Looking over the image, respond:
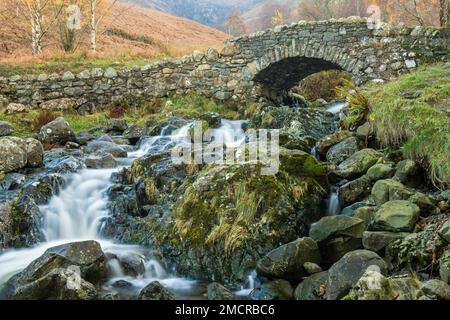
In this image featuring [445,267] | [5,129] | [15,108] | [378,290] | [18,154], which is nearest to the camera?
[378,290]

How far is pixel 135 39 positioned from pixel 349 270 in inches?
1358

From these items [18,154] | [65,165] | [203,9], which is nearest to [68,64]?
[18,154]

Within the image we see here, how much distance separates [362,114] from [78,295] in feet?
21.5

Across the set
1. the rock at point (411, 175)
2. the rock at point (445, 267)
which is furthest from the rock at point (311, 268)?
the rock at point (411, 175)

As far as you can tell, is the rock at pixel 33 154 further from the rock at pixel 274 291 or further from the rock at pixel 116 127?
the rock at pixel 274 291

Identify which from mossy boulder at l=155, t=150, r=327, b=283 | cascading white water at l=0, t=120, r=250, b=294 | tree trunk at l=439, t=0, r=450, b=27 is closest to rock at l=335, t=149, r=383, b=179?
mossy boulder at l=155, t=150, r=327, b=283

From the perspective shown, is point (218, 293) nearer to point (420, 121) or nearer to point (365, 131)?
point (420, 121)

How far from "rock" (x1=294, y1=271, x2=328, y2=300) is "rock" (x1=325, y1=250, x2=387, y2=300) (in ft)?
0.49

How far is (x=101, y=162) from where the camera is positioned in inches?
391

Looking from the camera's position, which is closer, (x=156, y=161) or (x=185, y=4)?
(x=156, y=161)

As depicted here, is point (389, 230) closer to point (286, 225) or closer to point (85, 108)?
point (286, 225)

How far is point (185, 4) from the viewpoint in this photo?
117375mm

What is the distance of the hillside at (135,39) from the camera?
20.5m
